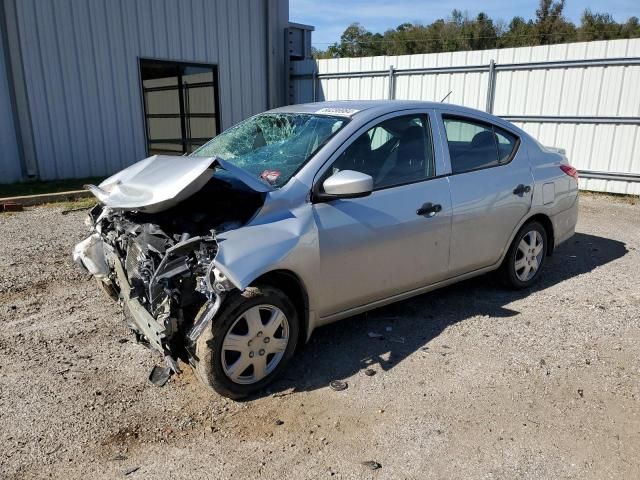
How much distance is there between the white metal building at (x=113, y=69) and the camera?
927 centimetres

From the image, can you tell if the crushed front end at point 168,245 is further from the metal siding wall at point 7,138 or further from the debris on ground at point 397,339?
the metal siding wall at point 7,138

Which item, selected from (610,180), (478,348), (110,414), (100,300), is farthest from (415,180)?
(610,180)

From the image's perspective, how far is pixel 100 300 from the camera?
14.7 ft

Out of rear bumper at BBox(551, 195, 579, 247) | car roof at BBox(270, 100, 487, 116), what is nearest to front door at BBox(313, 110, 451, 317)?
car roof at BBox(270, 100, 487, 116)

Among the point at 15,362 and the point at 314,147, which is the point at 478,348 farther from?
the point at 15,362

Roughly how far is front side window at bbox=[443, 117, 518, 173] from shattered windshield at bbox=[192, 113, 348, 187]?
1.02m

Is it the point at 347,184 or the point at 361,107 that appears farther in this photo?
the point at 361,107

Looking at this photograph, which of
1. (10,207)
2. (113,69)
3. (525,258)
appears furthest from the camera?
(113,69)

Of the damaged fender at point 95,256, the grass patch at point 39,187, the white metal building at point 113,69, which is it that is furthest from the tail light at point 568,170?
the white metal building at point 113,69

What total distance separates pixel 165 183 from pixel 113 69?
8.51 metres

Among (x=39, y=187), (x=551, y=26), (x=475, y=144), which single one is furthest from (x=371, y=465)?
(x=551, y=26)

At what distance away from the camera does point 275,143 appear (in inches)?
151

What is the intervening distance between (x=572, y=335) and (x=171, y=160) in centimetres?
324

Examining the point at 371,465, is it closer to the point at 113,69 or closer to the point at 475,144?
the point at 475,144
